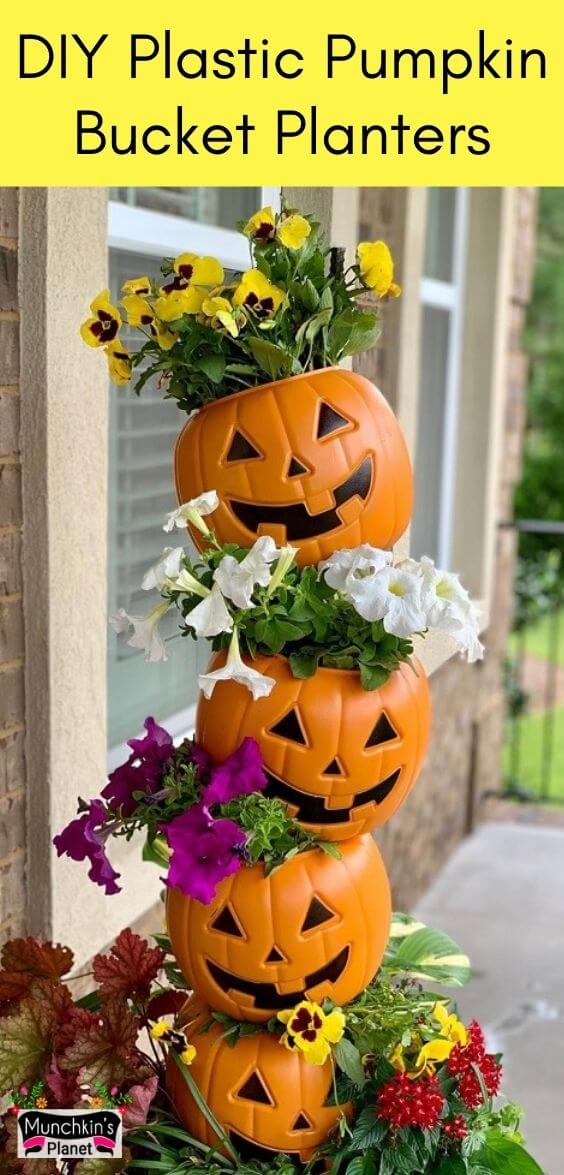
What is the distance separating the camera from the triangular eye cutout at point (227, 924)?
1.48 m

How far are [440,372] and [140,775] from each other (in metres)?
2.77

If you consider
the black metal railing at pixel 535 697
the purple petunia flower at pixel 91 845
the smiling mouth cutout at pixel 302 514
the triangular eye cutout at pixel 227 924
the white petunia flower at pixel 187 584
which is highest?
the smiling mouth cutout at pixel 302 514

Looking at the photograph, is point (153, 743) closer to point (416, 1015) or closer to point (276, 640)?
point (276, 640)

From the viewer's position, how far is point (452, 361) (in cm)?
405

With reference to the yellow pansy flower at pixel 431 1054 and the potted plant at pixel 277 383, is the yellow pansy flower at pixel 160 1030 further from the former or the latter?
the potted plant at pixel 277 383

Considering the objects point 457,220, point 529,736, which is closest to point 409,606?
point 457,220

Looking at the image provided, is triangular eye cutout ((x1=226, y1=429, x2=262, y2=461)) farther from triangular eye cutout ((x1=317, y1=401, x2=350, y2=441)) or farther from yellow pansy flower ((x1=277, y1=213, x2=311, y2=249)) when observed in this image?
yellow pansy flower ((x1=277, y1=213, x2=311, y2=249))

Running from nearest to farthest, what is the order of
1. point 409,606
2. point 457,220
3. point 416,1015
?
point 409,606 < point 416,1015 < point 457,220

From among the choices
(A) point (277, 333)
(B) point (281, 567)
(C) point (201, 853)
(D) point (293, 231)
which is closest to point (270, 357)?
(A) point (277, 333)

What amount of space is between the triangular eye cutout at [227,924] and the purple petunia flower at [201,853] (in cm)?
11

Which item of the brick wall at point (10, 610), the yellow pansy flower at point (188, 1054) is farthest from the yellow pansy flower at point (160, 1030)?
the brick wall at point (10, 610)

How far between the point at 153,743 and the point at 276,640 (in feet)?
0.74
